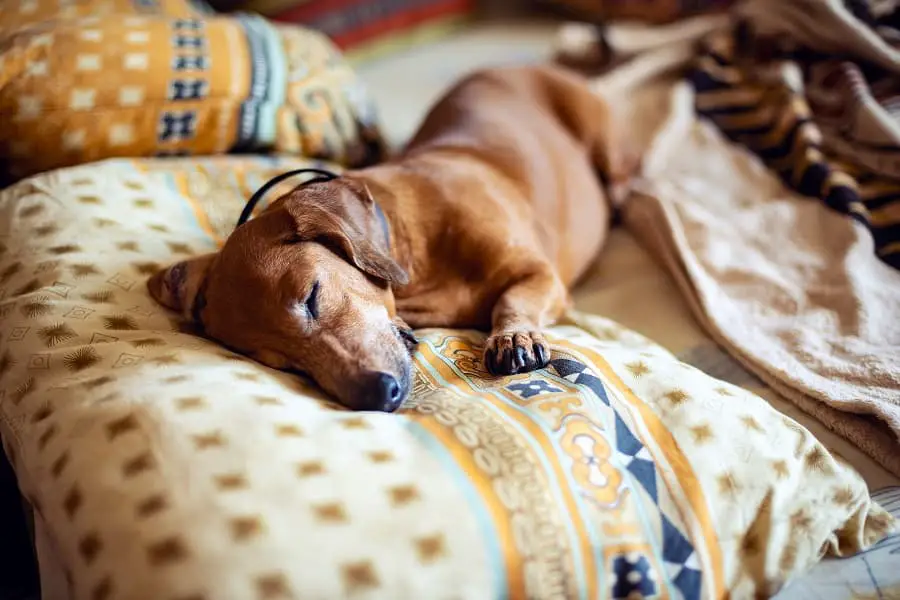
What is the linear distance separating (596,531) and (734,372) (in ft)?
2.41

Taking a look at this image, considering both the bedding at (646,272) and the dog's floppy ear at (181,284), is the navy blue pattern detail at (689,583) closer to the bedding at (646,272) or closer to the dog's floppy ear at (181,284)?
the bedding at (646,272)

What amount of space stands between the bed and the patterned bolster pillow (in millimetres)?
511

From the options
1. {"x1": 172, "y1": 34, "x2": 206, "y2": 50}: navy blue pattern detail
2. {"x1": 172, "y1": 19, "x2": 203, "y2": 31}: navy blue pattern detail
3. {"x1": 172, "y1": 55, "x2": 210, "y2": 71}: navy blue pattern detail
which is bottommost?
{"x1": 172, "y1": 55, "x2": 210, "y2": 71}: navy blue pattern detail

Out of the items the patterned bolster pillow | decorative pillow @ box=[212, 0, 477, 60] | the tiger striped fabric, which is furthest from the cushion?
decorative pillow @ box=[212, 0, 477, 60]

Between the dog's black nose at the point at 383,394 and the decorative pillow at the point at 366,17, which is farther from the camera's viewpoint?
the decorative pillow at the point at 366,17

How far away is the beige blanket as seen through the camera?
59.5 inches

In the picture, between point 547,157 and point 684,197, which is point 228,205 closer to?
point 547,157

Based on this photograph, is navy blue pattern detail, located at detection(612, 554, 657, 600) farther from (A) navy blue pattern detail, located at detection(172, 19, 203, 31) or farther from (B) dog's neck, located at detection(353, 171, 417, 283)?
(A) navy blue pattern detail, located at detection(172, 19, 203, 31)

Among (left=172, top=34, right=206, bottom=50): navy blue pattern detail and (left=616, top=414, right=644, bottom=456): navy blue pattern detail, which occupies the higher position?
(left=172, top=34, right=206, bottom=50): navy blue pattern detail

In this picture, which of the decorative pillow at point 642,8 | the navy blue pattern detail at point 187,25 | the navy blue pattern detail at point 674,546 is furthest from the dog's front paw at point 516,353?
the decorative pillow at point 642,8

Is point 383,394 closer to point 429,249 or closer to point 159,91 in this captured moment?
point 429,249

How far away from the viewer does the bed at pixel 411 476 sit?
0.98 m

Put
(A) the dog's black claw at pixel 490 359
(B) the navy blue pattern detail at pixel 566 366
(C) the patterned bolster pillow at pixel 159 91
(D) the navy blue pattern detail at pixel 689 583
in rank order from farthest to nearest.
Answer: (C) the patterned bolster pillow at pixel 159 91 → (A) the dog's black claw at pixel 490 359 → (B) the navy blue pattern detail at pixel 566 366 → (D) the navy blue pattern detail at pixel 689 583

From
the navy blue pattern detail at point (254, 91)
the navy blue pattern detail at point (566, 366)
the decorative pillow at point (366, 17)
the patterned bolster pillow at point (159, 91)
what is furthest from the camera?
the decorative pillow at point (366, 17)
